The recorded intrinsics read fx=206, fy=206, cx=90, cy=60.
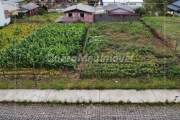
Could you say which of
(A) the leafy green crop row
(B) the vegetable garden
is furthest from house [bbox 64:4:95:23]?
(B) the vegetable garden

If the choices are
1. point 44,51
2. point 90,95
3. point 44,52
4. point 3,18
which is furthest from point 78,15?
point 90,95

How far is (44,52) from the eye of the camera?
1598 centimetres

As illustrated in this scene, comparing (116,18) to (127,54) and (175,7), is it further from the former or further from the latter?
(127,54)

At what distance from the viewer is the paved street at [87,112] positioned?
9.59 meters

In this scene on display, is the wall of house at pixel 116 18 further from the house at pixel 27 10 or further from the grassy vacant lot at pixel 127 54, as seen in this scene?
the house at pixel 27 10

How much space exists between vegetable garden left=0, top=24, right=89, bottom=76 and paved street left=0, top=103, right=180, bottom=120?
13.6ft

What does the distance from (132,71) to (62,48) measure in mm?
6294

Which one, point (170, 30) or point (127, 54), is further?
point (170, 30)

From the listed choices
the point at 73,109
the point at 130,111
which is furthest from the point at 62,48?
the point at 130,111

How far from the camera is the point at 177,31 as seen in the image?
74.1ft

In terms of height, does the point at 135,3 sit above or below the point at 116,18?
above

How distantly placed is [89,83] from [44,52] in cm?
536

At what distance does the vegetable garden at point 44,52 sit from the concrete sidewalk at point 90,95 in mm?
2796

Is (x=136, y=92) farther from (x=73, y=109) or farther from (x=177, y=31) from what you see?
(x=177, y=31)
